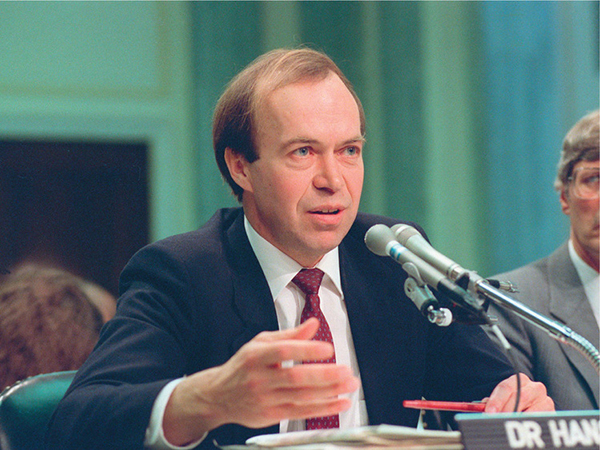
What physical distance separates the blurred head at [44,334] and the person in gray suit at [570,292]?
1.32 metres

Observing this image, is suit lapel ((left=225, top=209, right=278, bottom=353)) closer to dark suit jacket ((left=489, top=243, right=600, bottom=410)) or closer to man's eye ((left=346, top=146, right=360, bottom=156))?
man's eye ((left=346, top=146, right=360, bottom=156))

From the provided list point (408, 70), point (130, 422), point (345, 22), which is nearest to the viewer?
point (130, 422)

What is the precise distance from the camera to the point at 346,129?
1.40 m

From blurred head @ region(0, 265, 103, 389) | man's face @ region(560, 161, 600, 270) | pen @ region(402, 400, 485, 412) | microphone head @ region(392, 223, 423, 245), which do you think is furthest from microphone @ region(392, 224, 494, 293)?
blurred head @ region(0, 265, 103, 389)

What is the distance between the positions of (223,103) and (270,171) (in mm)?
263

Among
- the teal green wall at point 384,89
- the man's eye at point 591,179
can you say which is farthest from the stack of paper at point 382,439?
the teal green wall at point 384,89

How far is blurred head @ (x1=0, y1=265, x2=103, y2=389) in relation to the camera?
2213mm

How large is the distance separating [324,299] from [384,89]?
7.87 feet

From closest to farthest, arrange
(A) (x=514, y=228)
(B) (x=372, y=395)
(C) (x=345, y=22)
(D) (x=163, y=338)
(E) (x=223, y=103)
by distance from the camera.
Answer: (D) (x=163, y=338), (B) (x=372, y=395), (E) (x=223, y=103), (A) (x=514, y=228), (C) (x=345, y=22)

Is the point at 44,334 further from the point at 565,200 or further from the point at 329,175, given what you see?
the point at 565,200

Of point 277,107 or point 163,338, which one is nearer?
point 163,338

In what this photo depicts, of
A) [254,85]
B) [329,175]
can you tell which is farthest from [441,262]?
[254,85]

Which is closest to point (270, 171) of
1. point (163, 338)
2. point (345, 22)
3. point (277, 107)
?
point (277, 107)

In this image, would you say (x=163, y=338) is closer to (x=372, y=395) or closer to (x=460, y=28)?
(x=372, y=395)
